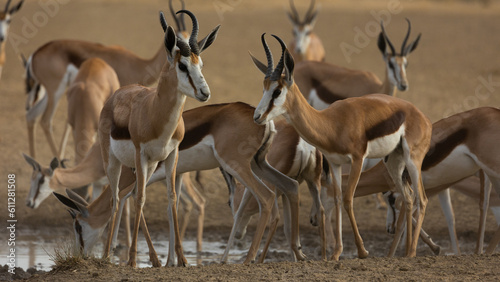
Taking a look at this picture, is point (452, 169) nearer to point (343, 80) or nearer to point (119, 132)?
point (119, 132)

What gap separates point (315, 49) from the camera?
1573 cm

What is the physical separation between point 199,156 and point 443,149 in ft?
6.81

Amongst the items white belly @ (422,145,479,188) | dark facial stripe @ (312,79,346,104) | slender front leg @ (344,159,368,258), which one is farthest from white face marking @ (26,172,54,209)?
dark facial stripe @ (312,79,346,104)

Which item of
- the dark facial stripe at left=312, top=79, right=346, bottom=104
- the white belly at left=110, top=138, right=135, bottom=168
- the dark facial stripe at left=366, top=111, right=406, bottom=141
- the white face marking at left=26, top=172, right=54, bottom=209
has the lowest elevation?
the white face marking at left=26, top=172, right=54, bottom=209

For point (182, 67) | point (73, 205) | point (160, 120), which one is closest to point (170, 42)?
point (182, 67)

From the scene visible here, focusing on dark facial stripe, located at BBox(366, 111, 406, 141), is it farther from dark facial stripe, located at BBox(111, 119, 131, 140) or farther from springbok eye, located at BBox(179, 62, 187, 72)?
dark facial stripe, located at BBox(111, 119, 131, 140)

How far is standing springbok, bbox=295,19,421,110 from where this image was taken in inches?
437

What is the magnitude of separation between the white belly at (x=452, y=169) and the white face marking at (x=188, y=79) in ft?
8.14

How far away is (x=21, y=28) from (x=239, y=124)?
15.5 metres

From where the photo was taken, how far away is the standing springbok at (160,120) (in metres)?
6.09

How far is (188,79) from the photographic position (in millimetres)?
6047

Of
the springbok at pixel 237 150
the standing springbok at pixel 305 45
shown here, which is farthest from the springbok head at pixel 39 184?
the standing springbok at pixel 305 45

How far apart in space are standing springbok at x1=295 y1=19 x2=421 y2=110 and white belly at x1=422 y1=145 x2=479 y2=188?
3579 millimetres

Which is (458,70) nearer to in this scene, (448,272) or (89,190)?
(89,190)
